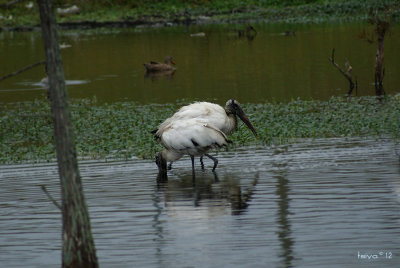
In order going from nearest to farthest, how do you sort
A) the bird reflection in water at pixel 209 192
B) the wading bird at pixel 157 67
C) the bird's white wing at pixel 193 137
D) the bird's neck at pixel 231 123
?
the bird reflection in water at pixel 209 192, the bird's white wing at pixel 193 137, the bird's neck at pixel 231 123, the wading bird at pixel 157 67

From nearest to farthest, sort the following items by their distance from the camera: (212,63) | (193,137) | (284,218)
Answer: (284,218) → (193,137) → (212,63)

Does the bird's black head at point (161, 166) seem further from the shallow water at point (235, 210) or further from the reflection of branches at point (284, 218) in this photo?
the reflection of branches at point (284, 218)

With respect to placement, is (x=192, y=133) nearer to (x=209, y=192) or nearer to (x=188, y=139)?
(x=188, y=139)

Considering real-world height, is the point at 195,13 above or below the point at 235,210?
above

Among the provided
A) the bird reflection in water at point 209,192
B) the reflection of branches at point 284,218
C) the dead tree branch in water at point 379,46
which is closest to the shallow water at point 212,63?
the dead tree branch in water at point 379,46

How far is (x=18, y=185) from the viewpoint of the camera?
1241cm

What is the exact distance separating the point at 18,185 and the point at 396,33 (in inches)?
1202

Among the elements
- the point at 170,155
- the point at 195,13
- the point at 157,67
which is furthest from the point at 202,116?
the point at 195,13

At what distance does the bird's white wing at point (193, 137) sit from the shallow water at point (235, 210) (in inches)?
21.5

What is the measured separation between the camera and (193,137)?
12.3 meters

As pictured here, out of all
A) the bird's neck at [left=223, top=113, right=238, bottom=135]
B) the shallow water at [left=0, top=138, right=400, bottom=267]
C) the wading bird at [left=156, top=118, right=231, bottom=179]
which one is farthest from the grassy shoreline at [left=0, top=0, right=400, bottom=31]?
the wading bird at [left=156, top=118, right=231, bottom=179]

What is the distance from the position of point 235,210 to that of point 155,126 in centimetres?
690

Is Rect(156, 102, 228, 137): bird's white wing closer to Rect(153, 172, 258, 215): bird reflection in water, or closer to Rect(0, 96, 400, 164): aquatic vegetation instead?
Rect(153, 172, 258, 215): bird reflection in water

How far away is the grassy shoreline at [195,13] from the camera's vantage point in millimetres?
52031
